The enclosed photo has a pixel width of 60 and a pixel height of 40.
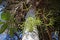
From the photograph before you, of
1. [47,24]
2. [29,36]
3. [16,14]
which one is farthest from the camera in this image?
[16,14]

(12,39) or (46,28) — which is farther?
(12,39)

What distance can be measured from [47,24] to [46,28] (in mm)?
29

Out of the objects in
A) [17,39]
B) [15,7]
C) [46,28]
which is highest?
[15,7]

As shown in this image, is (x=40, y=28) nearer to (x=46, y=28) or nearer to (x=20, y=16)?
(x=46, y=28)

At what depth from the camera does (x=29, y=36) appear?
3.32 ft

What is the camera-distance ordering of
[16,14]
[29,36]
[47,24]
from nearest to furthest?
[29,36], [47,24], [16,14]

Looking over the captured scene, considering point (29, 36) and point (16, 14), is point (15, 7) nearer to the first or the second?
point (16, 14)

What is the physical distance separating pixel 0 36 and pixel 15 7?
0.26 m

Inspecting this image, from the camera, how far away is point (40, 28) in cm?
116

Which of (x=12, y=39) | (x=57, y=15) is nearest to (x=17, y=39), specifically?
(x=12, y=39)

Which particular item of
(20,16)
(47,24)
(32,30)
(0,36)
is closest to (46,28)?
(47,24)

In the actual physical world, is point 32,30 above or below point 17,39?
above

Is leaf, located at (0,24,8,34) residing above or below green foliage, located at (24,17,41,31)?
below

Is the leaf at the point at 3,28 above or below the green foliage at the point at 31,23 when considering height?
below
